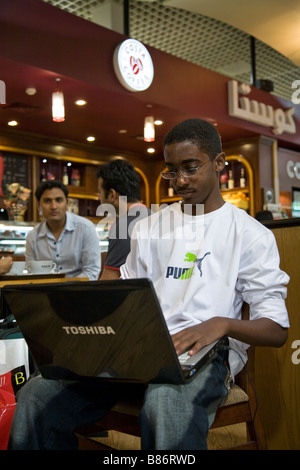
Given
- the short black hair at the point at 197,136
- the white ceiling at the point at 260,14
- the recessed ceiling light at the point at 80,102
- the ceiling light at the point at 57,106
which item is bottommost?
the short black hair at the point at 197,136

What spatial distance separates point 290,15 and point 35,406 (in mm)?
4953

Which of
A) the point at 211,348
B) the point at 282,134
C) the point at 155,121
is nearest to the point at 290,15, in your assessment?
the point at 155,121

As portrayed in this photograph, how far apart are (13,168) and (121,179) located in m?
3.79

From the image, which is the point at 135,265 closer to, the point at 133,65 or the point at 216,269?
the point at 216,269

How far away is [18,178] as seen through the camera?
237 inches

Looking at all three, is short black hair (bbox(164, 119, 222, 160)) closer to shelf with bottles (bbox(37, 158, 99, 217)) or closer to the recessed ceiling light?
the recessed ceiling light

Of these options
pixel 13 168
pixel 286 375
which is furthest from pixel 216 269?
pixel 13 168

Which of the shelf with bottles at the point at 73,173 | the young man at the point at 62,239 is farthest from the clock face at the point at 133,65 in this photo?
the shelf with bottles at the point at 73,173

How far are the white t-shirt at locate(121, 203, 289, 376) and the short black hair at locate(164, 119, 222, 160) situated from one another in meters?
0.19

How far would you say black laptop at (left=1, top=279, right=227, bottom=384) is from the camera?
1.00 meters

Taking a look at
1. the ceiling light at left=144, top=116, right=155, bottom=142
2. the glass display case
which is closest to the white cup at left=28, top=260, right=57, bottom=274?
the glass display case

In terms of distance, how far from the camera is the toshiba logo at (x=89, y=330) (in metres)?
1.04

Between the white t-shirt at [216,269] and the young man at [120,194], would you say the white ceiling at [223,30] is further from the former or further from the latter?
the white t-shirt at [216,269]

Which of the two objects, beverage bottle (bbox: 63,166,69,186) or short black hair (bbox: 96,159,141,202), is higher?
beverage bottle (bbox: 63,166,69,186)
